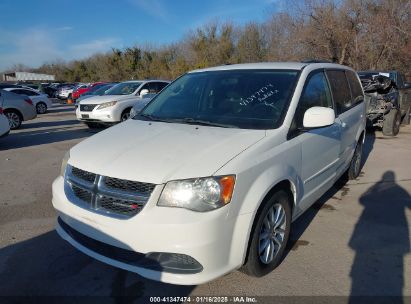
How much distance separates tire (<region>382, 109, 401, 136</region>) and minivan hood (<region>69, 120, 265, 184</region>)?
8.30 metres

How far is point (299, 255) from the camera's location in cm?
349

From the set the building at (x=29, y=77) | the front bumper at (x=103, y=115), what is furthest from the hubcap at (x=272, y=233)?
the building at (x=29, y=77)

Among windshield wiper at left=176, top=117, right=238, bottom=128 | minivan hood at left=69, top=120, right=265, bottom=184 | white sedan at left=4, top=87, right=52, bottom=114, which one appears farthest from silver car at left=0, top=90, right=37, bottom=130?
windshield wiper at left=176, top=117, right=238, bottom=128

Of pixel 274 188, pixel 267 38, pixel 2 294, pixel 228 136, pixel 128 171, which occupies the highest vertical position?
pixel 267 38

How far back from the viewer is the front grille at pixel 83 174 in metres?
2.82

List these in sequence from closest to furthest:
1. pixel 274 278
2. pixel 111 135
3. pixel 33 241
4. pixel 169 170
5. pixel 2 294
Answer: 1. pixel 169 170
2. pixel 2 294
3. pixel 274 278
4. pixel 111 135
5. pixel 33 241

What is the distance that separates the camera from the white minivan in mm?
2520

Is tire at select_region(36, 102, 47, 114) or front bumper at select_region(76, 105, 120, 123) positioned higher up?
Answer: front bumper at select_region(76, 105, 120, 123)

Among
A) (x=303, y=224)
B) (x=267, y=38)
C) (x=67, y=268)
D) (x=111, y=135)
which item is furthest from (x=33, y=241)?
(x=267, y=38)

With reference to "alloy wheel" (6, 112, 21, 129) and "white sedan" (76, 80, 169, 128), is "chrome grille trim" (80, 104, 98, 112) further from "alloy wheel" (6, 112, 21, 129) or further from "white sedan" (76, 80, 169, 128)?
"alloy wheel" (6, 112, 21, 129)

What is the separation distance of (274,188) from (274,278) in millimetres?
793

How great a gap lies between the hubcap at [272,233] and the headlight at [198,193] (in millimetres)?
589

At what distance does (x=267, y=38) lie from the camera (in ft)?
125

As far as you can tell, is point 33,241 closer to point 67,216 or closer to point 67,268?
point 67,268
